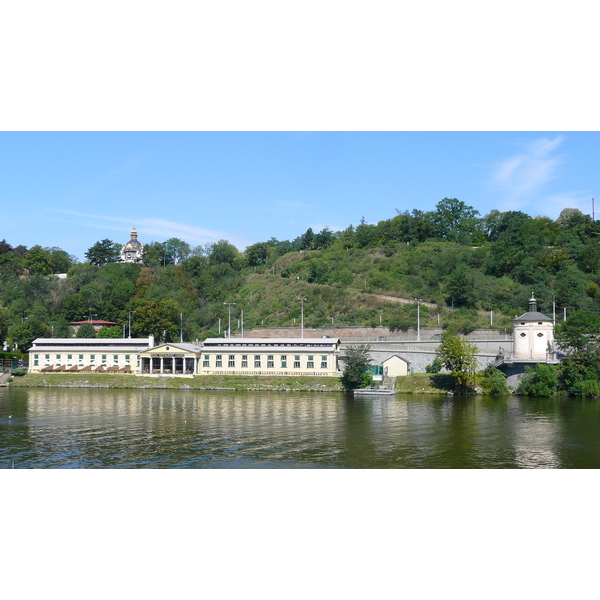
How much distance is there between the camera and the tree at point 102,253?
374 feet

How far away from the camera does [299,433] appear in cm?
2934

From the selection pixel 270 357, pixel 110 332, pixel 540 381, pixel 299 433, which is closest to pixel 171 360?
pixel 270 357

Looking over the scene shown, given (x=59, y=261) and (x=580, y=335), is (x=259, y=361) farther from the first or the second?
(x=59, y=261)

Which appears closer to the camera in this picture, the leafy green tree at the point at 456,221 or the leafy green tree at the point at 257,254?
the leafy green tree at the point at 456,221

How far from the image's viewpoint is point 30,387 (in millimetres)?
53594

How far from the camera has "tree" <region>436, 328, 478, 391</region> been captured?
46.9 metres

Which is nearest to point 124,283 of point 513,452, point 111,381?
point 111,381

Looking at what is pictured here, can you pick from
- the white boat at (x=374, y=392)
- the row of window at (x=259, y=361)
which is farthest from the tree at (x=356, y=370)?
the row of window at (x=259, y=361)

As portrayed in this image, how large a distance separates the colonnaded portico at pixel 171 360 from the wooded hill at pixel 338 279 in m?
13.9

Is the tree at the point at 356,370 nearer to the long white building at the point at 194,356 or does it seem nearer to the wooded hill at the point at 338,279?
the long white building at the point at 194,356

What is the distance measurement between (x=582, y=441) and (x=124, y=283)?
74.7m

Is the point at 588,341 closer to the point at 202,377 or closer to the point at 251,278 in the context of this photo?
the point at 202,377

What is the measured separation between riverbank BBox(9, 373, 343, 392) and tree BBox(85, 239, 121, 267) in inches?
2351

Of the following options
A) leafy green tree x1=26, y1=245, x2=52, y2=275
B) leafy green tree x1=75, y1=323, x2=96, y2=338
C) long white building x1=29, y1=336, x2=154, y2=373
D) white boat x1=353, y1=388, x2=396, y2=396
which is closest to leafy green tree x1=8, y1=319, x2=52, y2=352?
leafy green tree x1=75, y1=323, x2=96, y2=338
